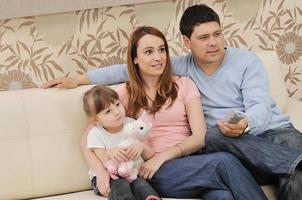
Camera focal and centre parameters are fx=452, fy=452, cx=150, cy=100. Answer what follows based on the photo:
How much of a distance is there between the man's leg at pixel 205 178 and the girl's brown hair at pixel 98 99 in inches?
13.7

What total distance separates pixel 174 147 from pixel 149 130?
15 centimetres

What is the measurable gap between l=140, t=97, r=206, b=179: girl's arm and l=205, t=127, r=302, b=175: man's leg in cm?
9

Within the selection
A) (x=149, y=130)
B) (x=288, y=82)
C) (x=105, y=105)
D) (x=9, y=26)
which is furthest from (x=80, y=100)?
(x=288, y=82)

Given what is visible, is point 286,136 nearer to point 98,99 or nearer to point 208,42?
point 208,42

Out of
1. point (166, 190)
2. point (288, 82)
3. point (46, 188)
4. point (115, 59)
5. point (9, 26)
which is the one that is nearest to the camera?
point (166, 190)

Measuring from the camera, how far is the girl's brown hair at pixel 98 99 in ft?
6.09

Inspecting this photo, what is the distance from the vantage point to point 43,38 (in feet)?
7.36

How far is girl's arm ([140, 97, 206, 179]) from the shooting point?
6.16 ft

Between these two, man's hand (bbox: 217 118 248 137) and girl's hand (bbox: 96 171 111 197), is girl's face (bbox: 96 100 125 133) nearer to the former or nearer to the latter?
girl's hand (bbox: 96 171 111 197)

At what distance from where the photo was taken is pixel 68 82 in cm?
210

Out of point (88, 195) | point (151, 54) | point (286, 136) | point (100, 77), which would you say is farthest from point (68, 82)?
point (286, 136)

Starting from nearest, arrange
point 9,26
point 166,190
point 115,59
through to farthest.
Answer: point 166,190 → point 9,26 → point 115,59

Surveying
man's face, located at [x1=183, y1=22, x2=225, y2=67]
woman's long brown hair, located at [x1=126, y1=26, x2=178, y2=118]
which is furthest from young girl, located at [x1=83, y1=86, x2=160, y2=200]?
man's face, located at [x1=183, y1=22, x2=225, y2=67]

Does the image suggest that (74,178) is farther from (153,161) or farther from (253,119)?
(253,119)
